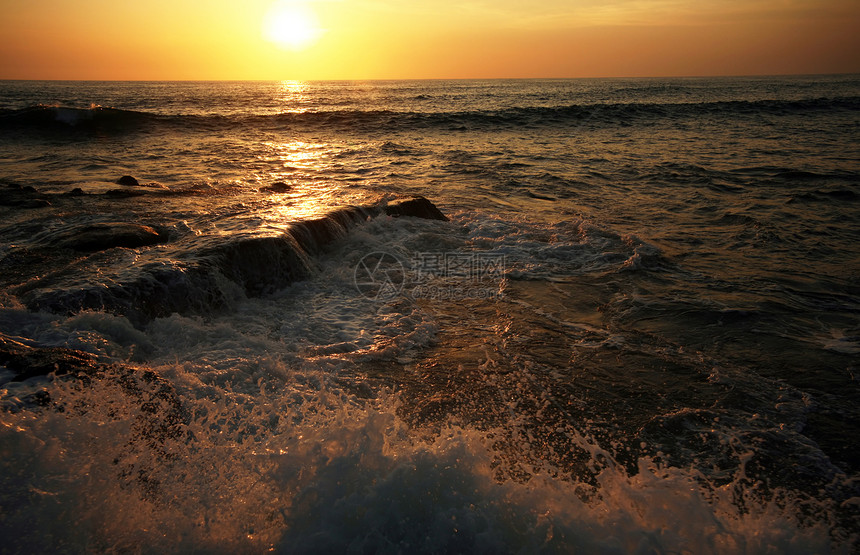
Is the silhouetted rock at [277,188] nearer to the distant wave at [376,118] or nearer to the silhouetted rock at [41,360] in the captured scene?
the silhouetted rock at [41,360]

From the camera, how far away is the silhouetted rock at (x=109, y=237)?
5.71 meters

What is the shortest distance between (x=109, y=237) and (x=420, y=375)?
4.66m

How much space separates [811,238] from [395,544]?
893 centimetres

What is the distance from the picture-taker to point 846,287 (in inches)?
228

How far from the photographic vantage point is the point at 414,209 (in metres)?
8.63

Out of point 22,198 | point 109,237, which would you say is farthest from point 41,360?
point 22,198

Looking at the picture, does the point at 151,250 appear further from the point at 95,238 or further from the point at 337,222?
the point at 337,222

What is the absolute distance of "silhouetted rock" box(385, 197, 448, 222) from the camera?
8539 millimetres

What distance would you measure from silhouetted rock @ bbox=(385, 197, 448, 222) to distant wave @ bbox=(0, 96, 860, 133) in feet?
57.8

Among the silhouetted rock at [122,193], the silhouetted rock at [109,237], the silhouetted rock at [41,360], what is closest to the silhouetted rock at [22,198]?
the silhouetted rock at [122,193]

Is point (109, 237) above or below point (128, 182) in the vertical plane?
below

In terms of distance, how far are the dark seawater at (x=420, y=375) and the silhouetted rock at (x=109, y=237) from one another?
4 centimetres

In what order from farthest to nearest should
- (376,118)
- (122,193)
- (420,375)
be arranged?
(376,118)
(122,193)
(420,375)

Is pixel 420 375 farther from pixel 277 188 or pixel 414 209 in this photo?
pixel 277 188
